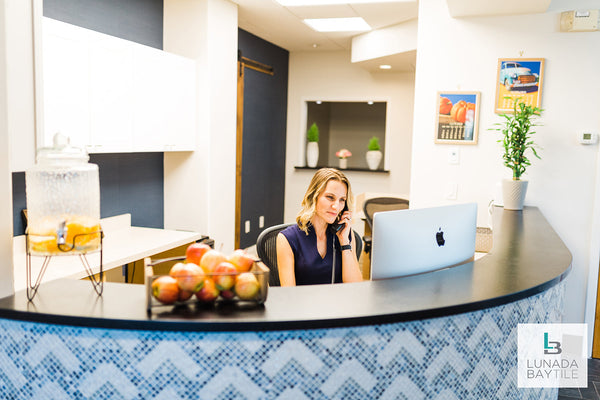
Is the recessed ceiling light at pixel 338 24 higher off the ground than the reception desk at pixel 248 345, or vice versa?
the recessed ceiling light at pixel 338 24

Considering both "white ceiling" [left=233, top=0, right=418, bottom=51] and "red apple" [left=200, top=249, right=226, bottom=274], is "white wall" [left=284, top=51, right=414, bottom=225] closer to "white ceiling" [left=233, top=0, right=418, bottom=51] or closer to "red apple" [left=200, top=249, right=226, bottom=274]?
"white ceiling" [left=233, top=0, right=418, bottom=51]

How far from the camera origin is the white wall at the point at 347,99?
675cm

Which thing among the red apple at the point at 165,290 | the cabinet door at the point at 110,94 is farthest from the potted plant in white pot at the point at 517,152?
the red apple at the point at 165,290

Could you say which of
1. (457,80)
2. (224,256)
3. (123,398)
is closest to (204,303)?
(224,256)

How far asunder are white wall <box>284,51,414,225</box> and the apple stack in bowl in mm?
5693

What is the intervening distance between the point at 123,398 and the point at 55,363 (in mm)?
195

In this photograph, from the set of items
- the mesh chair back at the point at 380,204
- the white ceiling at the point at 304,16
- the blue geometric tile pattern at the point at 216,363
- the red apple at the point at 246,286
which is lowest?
the blue geometric tile pattern at the point at 216,363

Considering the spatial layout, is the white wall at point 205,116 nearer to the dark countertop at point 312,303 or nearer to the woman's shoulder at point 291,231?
the woman's shoulder at point 291,231

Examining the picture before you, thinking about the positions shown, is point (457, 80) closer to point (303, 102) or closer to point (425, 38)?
point (425, 38)

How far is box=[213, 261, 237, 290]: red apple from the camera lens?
129cm

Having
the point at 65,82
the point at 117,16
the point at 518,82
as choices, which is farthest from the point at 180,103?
the point at 518,82

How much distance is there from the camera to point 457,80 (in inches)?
145

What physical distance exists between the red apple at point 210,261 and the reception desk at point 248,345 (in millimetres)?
105

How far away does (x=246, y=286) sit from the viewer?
132 cm
